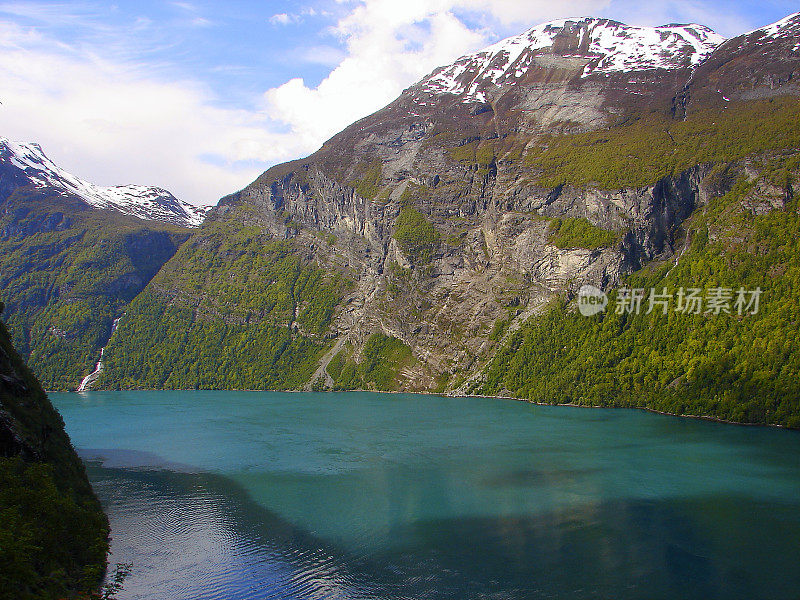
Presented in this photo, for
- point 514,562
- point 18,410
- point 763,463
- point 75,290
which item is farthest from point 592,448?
point 75,290

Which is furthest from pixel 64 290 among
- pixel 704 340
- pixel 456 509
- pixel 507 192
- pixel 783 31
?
pixel 783 31

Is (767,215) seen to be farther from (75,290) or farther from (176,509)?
(75,290)

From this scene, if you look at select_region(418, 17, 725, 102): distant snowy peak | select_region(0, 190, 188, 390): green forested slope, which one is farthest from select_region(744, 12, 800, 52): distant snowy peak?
select_region(0, 190, 188, 390): green forested slope

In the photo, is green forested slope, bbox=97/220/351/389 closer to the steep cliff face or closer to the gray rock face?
the steep cliff face

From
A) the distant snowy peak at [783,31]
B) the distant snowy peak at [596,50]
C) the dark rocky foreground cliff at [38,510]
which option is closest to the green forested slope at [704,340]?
the distant snowy peak at [783,31]

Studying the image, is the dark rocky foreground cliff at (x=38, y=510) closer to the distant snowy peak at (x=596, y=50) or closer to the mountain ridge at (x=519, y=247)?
the mountain ridge at (x=519, y=247)

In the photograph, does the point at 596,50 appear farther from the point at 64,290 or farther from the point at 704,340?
the point at 64,290
